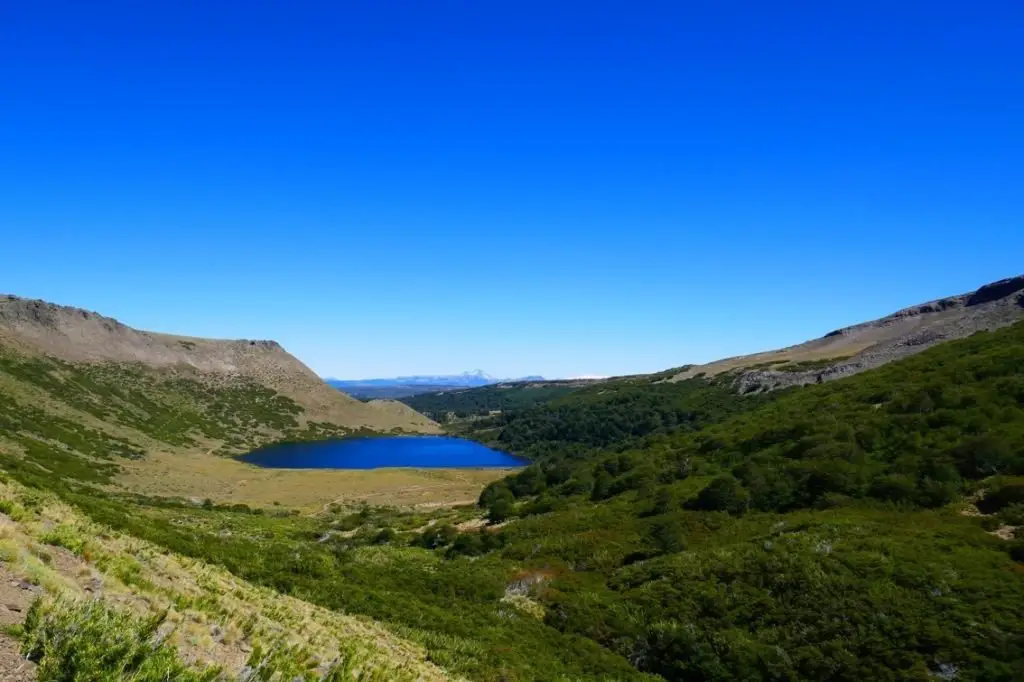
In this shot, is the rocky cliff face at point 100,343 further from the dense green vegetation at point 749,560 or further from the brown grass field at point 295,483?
the dense green vegetation at point 749,560

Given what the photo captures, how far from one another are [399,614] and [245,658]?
12.4 metres

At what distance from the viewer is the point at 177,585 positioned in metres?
12.5

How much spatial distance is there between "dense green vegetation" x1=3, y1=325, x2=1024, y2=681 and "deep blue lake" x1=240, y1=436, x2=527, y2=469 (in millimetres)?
85677

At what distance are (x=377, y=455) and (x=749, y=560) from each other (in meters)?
140

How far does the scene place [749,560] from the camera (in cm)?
2544

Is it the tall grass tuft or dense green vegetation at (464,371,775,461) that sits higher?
the tall grass tuft

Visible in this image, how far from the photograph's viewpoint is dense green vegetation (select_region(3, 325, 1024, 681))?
19.2m

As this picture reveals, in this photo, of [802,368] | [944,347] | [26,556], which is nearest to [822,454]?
[944,347]

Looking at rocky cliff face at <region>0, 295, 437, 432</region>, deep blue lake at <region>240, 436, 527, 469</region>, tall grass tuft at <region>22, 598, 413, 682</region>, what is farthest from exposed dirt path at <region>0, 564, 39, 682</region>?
rocky cliff face at <region>0, 295, 437, 432</region>

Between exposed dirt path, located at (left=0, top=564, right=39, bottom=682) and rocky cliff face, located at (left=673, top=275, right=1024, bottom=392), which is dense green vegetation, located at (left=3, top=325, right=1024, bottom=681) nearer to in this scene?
exposed dirt path, located at (left=0, top=564, right=39, bottom=682)

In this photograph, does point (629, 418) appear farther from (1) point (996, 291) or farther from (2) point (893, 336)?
(1) point (996, 291)

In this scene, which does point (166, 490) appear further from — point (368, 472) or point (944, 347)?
point (944, 347)

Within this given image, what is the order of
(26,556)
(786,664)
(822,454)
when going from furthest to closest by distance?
(822,454) → (786,664) → (26,556)

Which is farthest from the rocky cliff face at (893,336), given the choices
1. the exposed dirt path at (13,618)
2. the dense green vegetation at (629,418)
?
the exposed dirt path at (13,618)
